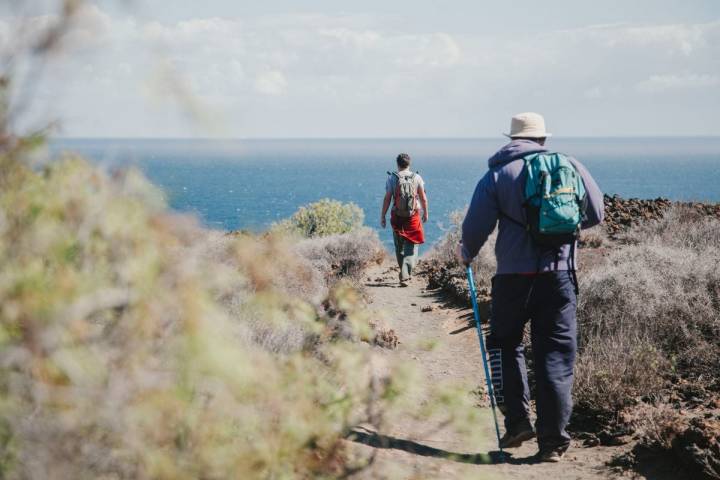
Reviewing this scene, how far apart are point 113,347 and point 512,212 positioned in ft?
9.72

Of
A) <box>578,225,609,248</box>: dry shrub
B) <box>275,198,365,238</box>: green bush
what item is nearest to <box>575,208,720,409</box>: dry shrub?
<box>578,225,609,248</box>: dry shrub

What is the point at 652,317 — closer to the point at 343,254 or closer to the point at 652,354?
the point at 652,354

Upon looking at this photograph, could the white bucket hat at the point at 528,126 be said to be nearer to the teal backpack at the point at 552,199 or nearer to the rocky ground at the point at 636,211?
the teal backpack at the point at 552,199

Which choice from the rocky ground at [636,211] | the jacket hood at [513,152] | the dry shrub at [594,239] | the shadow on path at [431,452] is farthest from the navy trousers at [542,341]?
the rocky ground at [636,211]

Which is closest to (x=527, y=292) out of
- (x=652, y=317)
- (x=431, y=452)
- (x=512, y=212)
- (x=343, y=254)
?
(x=512, y=212)

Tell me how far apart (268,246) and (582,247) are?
10.1 metres

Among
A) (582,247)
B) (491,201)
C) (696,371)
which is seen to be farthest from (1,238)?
(582,247)

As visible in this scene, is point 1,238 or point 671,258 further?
point 671,258

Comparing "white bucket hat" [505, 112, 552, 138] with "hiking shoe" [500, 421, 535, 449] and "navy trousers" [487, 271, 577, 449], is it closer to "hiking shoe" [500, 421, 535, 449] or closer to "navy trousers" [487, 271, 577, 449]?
"navy trousers" [487, 271, 577, 449]

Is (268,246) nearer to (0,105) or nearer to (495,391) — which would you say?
(0,105)

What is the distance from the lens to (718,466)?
3734mm

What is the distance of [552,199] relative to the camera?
4.03 meters

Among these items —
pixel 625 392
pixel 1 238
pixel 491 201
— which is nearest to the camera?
pixel 1 238

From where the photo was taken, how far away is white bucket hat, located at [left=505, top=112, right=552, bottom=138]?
444cm
